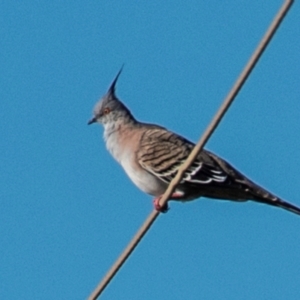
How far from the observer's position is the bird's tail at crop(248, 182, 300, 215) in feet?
32.7

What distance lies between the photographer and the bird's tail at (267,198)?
9961 millimetres

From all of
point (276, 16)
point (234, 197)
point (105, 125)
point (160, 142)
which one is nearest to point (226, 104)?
point (276, 16)

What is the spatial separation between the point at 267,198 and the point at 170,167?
4.51ft

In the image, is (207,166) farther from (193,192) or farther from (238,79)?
(238,79)

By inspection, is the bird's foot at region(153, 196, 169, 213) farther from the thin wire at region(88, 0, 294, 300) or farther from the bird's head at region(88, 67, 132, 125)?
the bird's head at region(88, 67, 132, 125)


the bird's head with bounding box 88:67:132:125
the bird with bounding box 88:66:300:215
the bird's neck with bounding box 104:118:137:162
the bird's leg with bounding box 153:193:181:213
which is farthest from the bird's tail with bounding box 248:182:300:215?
the bird's head with bounding box 88:67:132:125

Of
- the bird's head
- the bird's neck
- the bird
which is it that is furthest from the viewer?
the bird's head

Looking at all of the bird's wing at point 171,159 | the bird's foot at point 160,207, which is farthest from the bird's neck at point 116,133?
the bird's foot at point 160,207

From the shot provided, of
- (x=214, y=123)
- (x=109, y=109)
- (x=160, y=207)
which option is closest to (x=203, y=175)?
(x=109, y=109)

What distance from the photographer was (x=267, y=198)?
10344 mm

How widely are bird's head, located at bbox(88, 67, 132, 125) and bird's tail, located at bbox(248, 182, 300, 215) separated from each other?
95.4 inches

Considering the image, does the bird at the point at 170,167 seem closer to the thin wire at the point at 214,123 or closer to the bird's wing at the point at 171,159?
the bird's wing at the point at 171,159

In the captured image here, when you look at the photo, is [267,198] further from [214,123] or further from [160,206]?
[214,123]

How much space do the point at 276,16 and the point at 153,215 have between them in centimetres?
208
